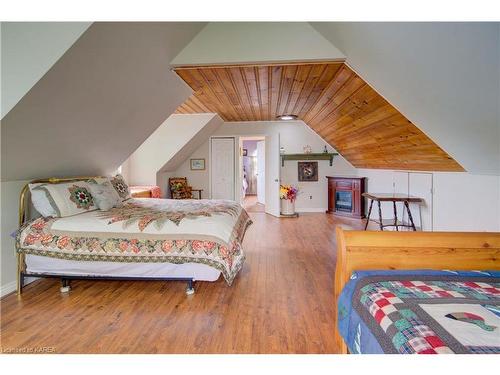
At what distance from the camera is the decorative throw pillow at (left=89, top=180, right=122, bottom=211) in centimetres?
312

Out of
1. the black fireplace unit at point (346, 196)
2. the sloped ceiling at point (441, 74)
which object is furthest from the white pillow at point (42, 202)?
the black fireplace unit at point (346, 196)

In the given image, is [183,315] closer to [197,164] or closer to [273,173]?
[273,173]

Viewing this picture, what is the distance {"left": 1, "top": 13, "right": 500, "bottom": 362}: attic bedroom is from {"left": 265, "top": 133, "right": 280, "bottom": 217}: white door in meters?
1.96

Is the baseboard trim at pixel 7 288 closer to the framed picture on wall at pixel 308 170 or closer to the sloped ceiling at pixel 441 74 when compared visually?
the sloped ceiling at pixel 441 74

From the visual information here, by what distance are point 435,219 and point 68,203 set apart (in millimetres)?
4700

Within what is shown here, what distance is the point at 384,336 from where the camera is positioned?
1.05 m

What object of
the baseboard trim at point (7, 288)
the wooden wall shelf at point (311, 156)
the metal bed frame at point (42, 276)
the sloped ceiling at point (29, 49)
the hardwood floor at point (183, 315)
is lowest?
A: the hardwood floor at point (183, 315)

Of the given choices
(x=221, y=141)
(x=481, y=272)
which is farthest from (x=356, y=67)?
(x=221, y=141)

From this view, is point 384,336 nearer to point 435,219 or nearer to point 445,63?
point 445,63

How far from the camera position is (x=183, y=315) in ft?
7.12

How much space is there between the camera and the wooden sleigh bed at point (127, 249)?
247cm

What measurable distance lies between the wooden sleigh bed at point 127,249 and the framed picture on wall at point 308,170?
493 cm

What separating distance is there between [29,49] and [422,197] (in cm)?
495

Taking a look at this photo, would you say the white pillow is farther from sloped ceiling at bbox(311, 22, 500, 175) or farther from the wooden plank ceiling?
sloped ceiling at bbox(311, 22, 500, 175)
